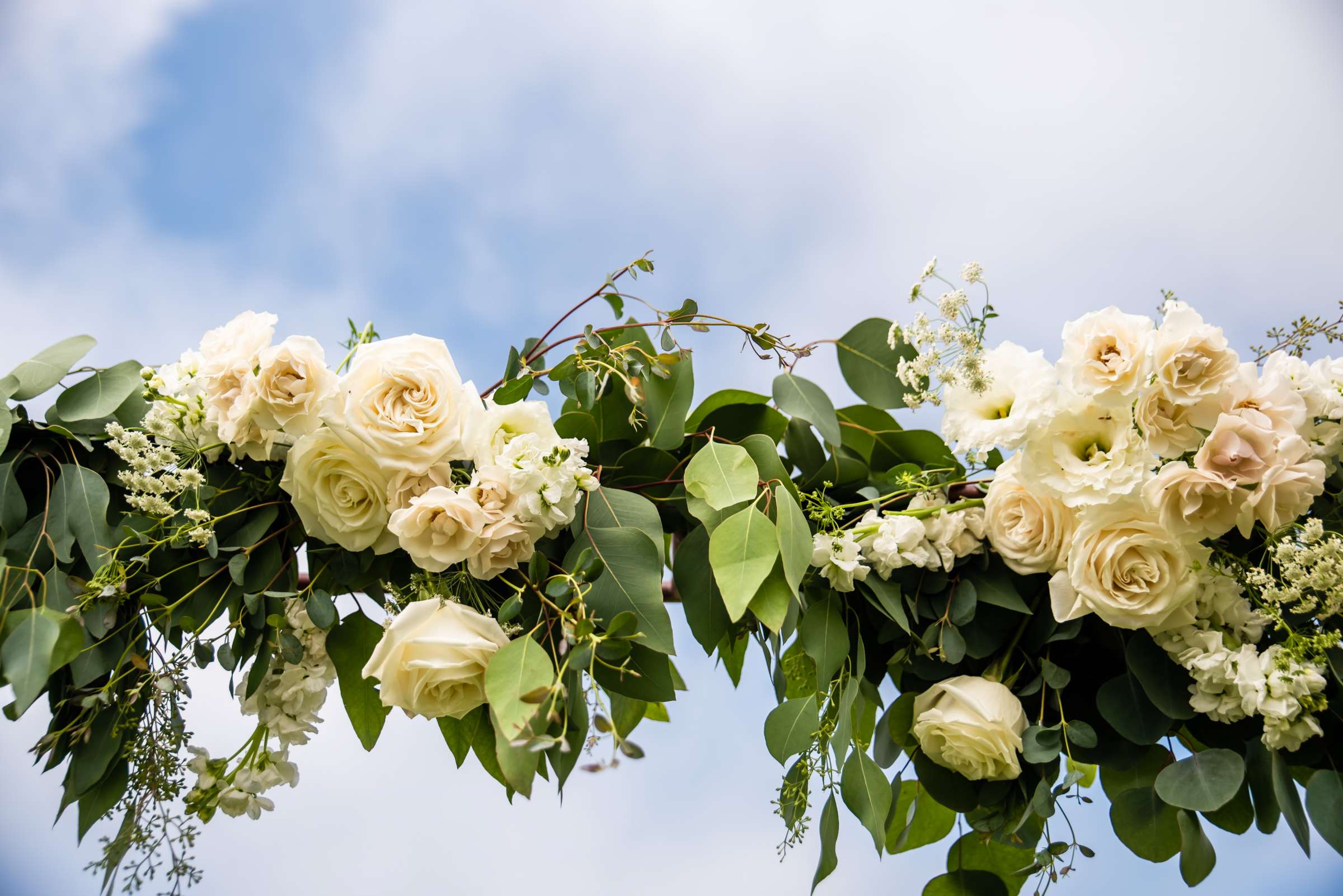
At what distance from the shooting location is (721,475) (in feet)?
2.67

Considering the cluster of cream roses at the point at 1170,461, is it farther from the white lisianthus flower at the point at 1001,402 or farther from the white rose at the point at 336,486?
the white rose at the point at 336,486

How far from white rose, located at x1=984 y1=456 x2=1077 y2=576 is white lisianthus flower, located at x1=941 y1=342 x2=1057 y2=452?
0.15 ft

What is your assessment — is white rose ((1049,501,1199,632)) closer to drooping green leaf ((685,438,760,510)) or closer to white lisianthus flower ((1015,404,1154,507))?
white lisianthus flower ((1015,404,1154,507))

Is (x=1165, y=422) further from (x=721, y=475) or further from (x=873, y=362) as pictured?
(x=721, y=475)

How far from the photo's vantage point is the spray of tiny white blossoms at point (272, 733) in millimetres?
817

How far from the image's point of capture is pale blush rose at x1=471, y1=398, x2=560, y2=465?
80 cm

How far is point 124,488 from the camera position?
0.87 m

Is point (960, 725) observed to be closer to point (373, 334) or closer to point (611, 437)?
point (611, 437)

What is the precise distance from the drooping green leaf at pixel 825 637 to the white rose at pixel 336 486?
1.38 ft

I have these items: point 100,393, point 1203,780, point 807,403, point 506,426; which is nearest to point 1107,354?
point 807,403

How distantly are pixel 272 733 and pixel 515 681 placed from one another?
309 millimetres

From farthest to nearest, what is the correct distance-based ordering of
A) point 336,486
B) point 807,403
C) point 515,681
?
point 807,403, point 336,486, point 515,681

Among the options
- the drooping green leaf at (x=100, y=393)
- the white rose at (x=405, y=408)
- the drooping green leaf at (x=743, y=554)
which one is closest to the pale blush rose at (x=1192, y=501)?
the drooping green leaf at (x=743, y=554)

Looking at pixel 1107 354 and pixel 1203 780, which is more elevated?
pixel 1107 354
